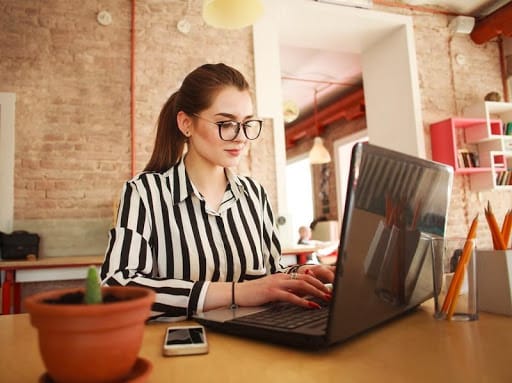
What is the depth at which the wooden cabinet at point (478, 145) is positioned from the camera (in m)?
4.48

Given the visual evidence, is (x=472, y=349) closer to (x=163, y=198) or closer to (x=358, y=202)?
(x=358, y=202)

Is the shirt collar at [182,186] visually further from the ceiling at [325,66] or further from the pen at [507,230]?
the ceiling at [325,66]

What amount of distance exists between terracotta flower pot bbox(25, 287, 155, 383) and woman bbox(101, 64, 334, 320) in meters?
0.67

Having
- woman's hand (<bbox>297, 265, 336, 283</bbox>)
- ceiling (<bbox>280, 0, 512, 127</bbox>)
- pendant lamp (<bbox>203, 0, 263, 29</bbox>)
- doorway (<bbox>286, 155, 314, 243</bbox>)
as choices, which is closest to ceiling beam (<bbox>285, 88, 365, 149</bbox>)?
ceiling (<bbox>280, 0, 512, 127</bbox>)

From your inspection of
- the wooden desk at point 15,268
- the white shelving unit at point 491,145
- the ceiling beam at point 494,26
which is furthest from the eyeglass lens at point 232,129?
the ceiling beam at point 494,26

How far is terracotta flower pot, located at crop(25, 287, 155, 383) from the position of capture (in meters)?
0.39

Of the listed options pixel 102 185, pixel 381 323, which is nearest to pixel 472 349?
pixel 381 323

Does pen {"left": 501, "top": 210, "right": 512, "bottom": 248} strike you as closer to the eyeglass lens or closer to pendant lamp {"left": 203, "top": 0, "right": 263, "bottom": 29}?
the eyeglass lens

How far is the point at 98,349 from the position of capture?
1.29ft

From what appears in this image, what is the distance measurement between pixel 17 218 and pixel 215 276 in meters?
2.85

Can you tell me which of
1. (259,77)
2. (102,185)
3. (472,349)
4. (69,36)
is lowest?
(472,349)

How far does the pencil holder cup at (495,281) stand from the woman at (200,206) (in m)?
0.36

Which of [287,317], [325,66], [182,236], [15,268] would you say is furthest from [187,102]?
[325,66]

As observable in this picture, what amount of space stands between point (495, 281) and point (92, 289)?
0.82 meters
